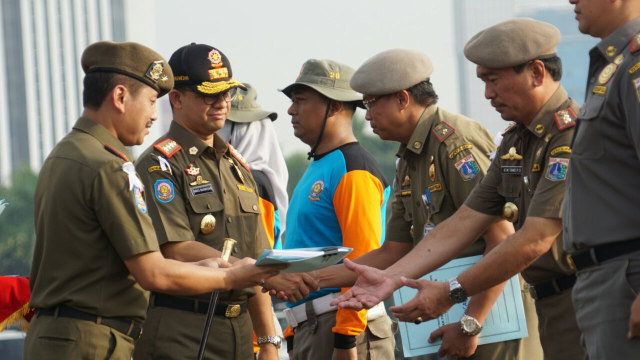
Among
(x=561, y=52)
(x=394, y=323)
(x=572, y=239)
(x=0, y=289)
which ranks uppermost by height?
(x=572, y=239)

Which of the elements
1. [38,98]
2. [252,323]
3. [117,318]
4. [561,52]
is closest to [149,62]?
[117,318]

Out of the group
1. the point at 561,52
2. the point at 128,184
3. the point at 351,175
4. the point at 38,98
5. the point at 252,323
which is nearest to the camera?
the point at 128,184

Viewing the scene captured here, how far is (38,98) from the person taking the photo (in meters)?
115

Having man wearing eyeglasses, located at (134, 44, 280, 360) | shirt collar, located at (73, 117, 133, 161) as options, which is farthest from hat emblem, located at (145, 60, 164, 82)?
man wearing eyeglasses, located at (134, 44, 280, 360)

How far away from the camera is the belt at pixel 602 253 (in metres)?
3.69

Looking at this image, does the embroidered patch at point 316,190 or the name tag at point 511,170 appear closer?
the name tag at point 511,170

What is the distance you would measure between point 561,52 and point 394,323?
18425 cm

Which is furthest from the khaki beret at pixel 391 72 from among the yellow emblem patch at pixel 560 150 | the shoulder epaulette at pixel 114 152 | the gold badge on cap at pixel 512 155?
the shoulder epaulette at pixel 114 152

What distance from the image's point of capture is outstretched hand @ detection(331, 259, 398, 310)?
5000 millimetres

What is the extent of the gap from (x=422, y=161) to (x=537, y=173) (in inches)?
36.8

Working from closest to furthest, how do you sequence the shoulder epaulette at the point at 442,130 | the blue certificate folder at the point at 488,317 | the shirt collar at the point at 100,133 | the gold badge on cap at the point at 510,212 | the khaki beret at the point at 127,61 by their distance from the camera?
the shirt collar at the point at 100,133 → the khaki beret at the point at 127,61 → the gold badge on cap at the point at 510,212 → the blue certificate folder at the point at 488,317 → the shoulder epaulette at the point at 442,130

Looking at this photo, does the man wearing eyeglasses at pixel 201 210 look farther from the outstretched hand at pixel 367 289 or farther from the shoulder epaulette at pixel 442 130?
the shoulder epaulette at pixel 442 130

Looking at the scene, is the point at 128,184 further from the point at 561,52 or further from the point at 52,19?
the point at 561,52

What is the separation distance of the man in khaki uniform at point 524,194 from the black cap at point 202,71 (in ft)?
4.31
